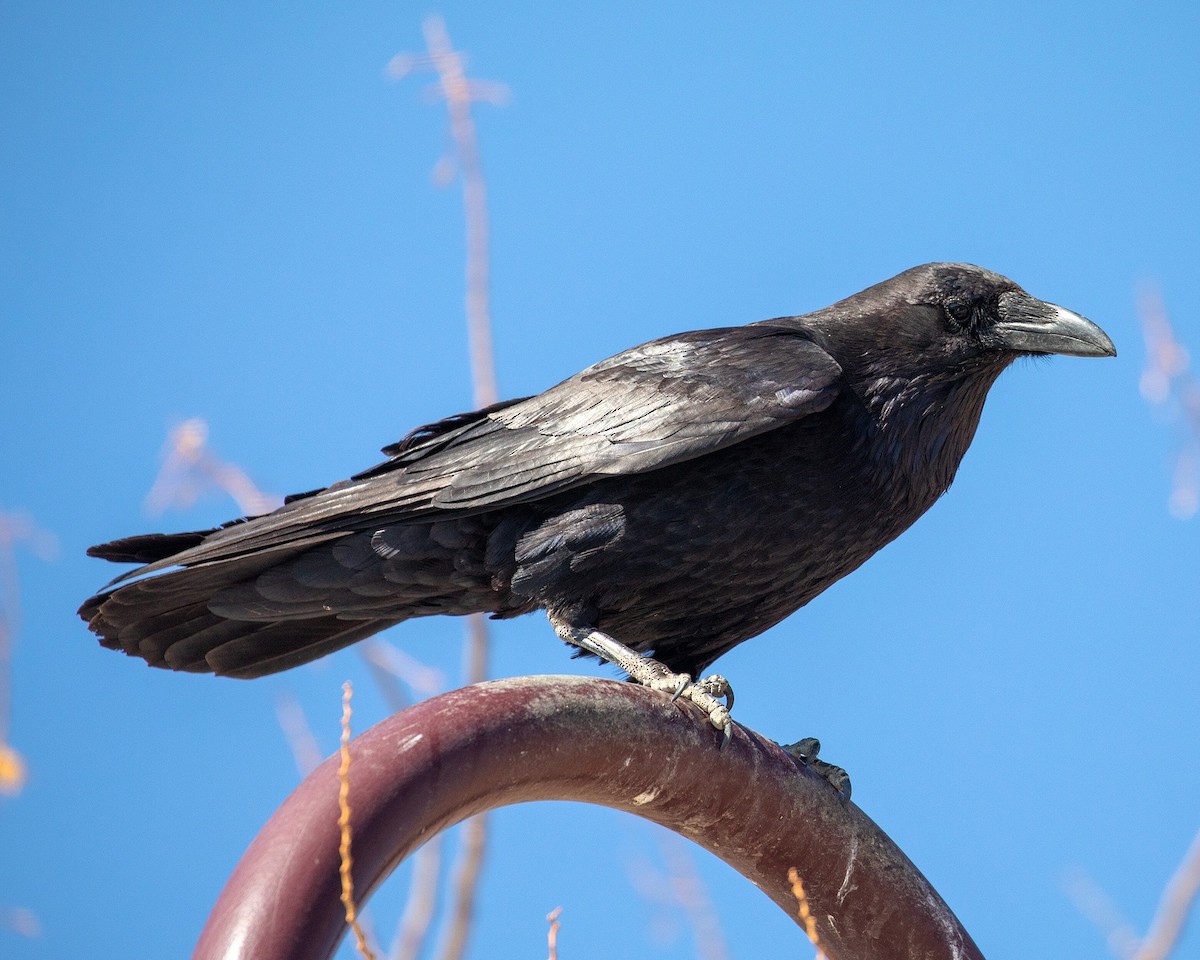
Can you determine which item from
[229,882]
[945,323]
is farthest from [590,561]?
[229,882]

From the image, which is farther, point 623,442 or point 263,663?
point 263,663

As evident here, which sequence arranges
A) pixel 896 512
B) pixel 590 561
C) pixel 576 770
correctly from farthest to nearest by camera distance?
pixel 896 512 < pixel 590 561 < pixel 576 770

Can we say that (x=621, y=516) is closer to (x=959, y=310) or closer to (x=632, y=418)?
(x=632, y=418)

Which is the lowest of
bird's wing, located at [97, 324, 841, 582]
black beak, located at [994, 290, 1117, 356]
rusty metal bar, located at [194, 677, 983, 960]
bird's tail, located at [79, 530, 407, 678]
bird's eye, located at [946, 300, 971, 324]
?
rusty metal bar, located at [194, 677, 983, 960]

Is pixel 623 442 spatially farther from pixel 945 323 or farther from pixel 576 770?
pixel 576 770

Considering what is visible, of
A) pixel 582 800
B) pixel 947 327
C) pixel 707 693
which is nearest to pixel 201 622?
pixel 707 693

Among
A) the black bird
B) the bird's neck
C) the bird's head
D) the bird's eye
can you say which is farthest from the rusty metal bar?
the bird's eye

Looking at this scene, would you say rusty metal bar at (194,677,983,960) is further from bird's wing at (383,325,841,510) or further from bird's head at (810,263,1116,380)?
bird's head at (810,263,1116,380)

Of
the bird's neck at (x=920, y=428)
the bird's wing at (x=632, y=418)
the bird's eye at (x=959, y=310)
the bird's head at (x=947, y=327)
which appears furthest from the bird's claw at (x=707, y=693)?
the bird's eye at (x=959, y=310)
